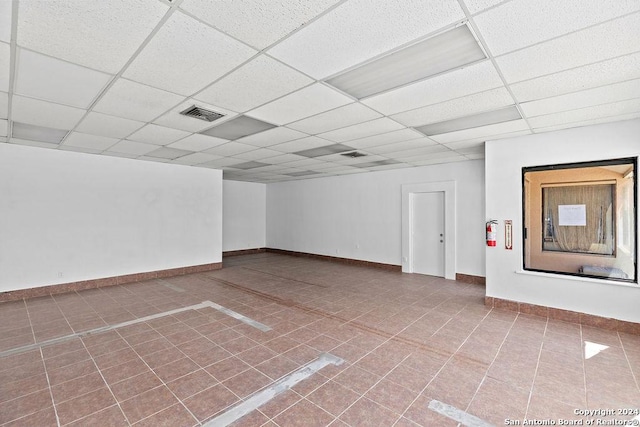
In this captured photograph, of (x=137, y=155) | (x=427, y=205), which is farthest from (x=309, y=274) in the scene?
(x=137, y=155)

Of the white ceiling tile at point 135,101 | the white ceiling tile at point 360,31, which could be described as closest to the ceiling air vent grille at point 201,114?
the white ceiling tile at point 135,101

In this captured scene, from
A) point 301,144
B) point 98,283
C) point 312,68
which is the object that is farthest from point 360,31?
point 98,283

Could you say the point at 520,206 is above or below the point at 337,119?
below

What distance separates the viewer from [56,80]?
8.55 feet

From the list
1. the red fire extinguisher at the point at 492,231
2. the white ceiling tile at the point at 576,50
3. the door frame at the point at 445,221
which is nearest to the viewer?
the white ceiling tile at the point at 576,50

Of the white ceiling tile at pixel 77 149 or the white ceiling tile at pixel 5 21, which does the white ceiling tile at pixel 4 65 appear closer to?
the white ceiling tile at pixel 5 21

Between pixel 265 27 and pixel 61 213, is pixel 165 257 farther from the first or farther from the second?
pixel 265 27

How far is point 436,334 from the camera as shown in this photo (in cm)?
356

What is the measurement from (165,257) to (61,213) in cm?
213

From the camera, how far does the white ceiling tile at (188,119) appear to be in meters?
3.19

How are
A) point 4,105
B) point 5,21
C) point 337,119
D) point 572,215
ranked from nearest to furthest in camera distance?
point 5,21, point 4,105, point 337,119, point 572,215

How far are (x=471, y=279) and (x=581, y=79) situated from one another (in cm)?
462

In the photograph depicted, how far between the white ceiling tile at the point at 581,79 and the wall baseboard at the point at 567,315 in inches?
117

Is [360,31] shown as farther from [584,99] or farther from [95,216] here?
[95,216]
